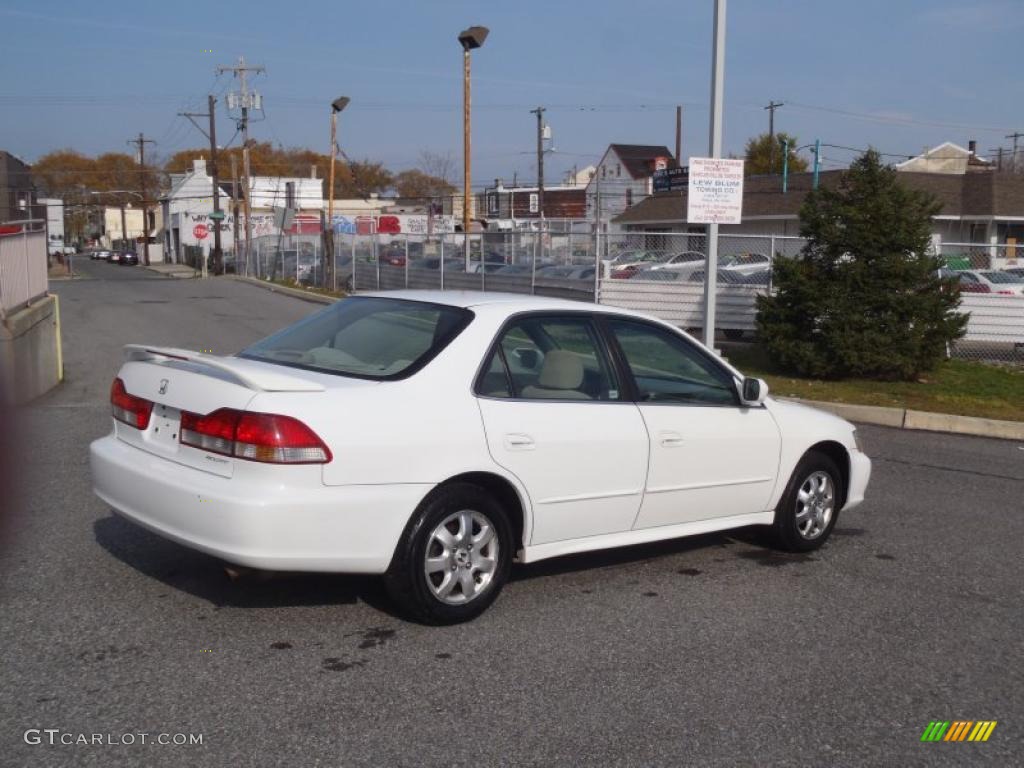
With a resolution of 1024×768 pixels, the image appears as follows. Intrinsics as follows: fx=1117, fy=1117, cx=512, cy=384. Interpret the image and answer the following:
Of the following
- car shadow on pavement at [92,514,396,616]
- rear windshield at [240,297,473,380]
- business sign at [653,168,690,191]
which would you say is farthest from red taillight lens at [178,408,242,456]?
business sign at [653,168,690,191]

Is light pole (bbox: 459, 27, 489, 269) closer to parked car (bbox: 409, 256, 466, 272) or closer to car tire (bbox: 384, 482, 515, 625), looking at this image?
parked car (bbox: 409, 256, 466, 272)

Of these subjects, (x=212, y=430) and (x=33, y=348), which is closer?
(x=212, y=430)

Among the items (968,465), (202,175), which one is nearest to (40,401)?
(968,465)

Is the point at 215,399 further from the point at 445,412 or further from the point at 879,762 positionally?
the point at 879,762

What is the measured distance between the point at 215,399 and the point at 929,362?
38.8 feet

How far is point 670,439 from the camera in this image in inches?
234

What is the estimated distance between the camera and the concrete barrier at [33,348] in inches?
431

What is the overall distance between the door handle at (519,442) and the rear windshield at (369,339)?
537 millimetres

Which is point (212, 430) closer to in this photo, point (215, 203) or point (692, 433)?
point (692, 433)

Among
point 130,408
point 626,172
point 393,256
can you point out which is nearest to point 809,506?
point 130,408

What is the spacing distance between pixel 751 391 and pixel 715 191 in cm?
879

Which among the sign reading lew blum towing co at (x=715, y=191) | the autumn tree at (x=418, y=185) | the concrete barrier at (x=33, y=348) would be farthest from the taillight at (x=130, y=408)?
the autumn tree at (x=418, y=185)

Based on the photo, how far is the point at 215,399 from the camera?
488 cm

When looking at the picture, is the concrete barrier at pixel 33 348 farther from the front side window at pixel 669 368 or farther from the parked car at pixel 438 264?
the parked car at pixel 438 264
